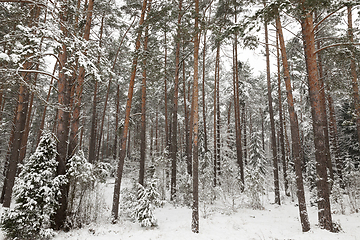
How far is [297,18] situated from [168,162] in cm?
1118

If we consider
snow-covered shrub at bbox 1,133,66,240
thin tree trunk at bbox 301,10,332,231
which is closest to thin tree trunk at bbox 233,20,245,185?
thin tree trunk at bbox 301,10,332,231

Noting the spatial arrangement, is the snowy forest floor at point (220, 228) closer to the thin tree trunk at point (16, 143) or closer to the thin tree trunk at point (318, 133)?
the thin tree trunk at point (318, 133)

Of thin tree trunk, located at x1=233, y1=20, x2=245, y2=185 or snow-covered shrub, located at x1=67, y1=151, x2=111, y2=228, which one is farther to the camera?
thin tree trunk, located at x1=233, y1=20, x2=245, y2=185

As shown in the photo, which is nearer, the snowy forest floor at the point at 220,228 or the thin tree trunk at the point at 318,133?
the snowy forest floor at the point at 220,228

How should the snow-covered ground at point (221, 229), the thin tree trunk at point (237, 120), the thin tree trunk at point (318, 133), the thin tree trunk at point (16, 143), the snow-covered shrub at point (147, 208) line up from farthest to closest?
the thin tree trunk at point (237, 120) < the thin tree trunk at point (16, 143) < the snow-covered shrub at point (147, 208) < the thin tree trunk at point (318, 133) < the snow-covered ground at point (221, 229)

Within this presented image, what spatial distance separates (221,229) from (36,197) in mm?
6703

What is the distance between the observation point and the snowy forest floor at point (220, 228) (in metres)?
6.95

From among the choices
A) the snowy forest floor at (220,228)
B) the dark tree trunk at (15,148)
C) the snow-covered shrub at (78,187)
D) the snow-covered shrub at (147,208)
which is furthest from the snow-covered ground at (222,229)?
the dark tree trunk at (15,148)

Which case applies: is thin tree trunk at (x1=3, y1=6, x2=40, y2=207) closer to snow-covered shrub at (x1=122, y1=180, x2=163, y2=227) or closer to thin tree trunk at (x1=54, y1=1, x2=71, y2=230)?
thin tree trunk at (x1=54, y1=1, x2=71, y2=230)

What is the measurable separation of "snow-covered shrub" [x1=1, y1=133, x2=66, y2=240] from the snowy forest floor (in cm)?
85

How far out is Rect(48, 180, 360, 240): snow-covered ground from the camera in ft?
22.8

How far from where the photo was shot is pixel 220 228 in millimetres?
8250

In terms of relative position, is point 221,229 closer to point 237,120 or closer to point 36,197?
point 36,197

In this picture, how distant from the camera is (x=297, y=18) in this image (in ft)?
26.8
